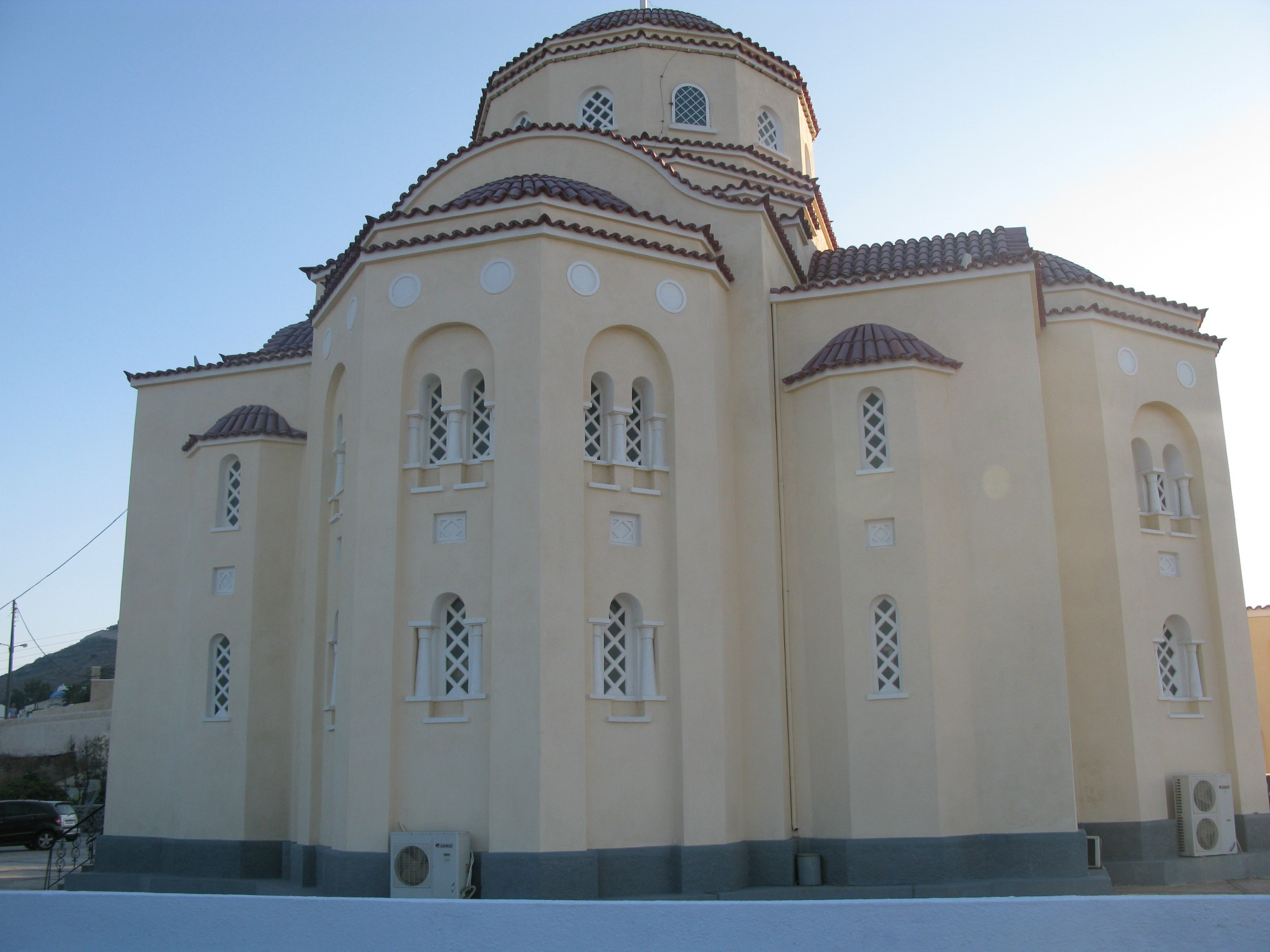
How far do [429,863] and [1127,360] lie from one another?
42.7 ft

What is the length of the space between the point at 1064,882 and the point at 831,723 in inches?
138

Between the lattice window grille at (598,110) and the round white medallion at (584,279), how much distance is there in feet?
24.7

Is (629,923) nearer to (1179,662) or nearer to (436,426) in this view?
(436,426)

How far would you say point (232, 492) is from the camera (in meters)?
19.6

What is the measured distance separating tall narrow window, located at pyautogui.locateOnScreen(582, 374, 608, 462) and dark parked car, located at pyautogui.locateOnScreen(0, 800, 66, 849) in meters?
23.4

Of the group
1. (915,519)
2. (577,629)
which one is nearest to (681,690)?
(577,629)

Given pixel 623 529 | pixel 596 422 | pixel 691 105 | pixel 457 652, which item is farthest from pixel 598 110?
pixel 457 652

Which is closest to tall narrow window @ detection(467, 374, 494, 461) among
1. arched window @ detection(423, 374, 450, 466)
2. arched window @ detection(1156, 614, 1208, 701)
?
arched window @ detection(423, 374, 450, 466)

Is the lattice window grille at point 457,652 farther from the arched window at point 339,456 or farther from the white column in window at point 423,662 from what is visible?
the arched window at point 339,456

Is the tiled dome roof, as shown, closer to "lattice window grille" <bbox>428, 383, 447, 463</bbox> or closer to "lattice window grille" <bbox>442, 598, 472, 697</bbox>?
"lattice window grille" <bbox>428, 383, 447, 463</bbox>

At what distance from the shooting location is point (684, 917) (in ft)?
25.7

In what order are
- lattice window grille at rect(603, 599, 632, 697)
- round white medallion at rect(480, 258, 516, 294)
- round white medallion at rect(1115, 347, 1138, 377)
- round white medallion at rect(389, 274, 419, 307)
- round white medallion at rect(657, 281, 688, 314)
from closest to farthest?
1. lattice window grille at rect(603, 599, 632, 697)
2. round white medallion at rect(480, 258, 516, 294)
3. round white medallion at rect(389, 274, 419, 307)
4. round white medallion at rect(657, 281, 688, 314)
5. round white medallion at rect(1115, 347, 1138, 377)

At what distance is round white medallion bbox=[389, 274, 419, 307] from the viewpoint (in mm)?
15766

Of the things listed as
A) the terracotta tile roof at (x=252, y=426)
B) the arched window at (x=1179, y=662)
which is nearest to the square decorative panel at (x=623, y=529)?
the terracotta tile roof at (x=252, y=426)
